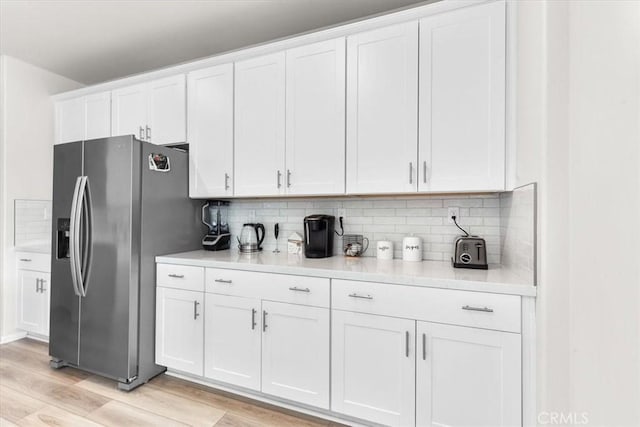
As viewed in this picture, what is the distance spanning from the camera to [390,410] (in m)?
1.69

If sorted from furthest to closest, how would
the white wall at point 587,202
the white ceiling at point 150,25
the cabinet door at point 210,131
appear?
the cabinet door at point 210,131 → the white ceiling at point 150,25 → the white wall at point 587,202

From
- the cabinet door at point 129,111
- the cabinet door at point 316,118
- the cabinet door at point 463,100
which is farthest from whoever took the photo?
the cabinet door at point 129,111

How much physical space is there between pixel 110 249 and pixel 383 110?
2088 millimetres

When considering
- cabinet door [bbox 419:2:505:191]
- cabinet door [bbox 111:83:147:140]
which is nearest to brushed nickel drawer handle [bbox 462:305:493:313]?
cabinet door [bbox 419:2:505:191]

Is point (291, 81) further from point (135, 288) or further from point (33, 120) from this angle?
point (33, 120)

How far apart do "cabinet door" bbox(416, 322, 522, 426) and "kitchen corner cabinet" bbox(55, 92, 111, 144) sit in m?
3.30

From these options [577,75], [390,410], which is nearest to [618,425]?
[390,410]

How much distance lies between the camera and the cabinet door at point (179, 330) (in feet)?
7.34

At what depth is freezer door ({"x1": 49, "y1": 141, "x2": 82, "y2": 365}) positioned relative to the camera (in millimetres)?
2406

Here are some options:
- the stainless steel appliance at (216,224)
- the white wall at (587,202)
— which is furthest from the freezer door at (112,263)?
the white wall at (587,202)

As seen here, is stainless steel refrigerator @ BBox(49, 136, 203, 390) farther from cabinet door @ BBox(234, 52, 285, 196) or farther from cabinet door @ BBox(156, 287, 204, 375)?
cabinet door @ BBox(234, 52, 285, 196)

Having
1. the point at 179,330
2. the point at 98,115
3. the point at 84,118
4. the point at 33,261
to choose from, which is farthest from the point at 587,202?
the point at 33,261

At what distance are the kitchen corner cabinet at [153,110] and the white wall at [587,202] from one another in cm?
250

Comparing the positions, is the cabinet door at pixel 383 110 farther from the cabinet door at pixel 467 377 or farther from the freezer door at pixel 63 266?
the freezer door at pixel 63 266
